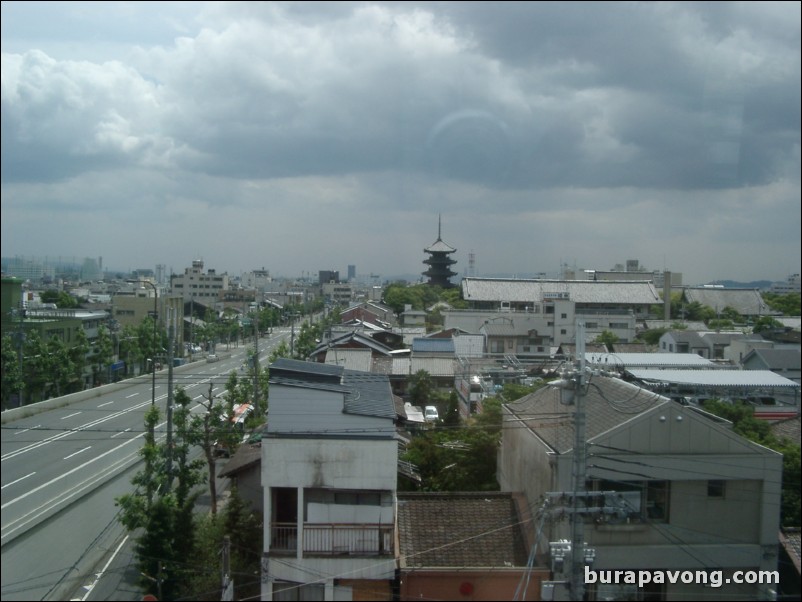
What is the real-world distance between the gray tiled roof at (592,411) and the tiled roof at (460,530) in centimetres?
57

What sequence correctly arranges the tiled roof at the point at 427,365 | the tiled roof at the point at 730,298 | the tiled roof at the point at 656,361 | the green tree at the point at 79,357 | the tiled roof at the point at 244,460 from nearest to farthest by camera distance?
the tiled roof at the point at 244,460, the tiled roof at the point at 656,361, the green tree at the point at 79,357, the tiled roof at the point at 427,365, the tiled roof at the point at 730,298

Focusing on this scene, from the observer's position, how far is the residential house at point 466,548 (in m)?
3.74

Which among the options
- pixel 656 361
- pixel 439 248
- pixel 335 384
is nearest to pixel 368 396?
pixel 335 384

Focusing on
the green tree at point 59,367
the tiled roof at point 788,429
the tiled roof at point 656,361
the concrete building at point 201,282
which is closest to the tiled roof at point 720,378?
the tiled roof at point 788,429

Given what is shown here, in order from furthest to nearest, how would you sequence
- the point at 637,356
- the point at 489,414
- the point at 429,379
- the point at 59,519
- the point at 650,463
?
the point at 429,379, the point at 637,356, the point at 489,414, the point at 59,519, the point at 650,463

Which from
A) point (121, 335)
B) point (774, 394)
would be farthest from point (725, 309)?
point (121, 335)

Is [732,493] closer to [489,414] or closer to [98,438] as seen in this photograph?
[489,414]

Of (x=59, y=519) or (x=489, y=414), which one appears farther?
(x=489, y=414)

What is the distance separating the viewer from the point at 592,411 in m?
4.28

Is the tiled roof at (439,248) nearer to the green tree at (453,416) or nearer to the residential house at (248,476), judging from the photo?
the green tree at (453,416)

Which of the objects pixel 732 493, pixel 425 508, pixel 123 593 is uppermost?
A: pixel 732 493

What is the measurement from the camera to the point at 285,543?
3836 mm

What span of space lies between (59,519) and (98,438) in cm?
258

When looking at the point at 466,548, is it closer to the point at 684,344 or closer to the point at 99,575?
the point at 99,575
